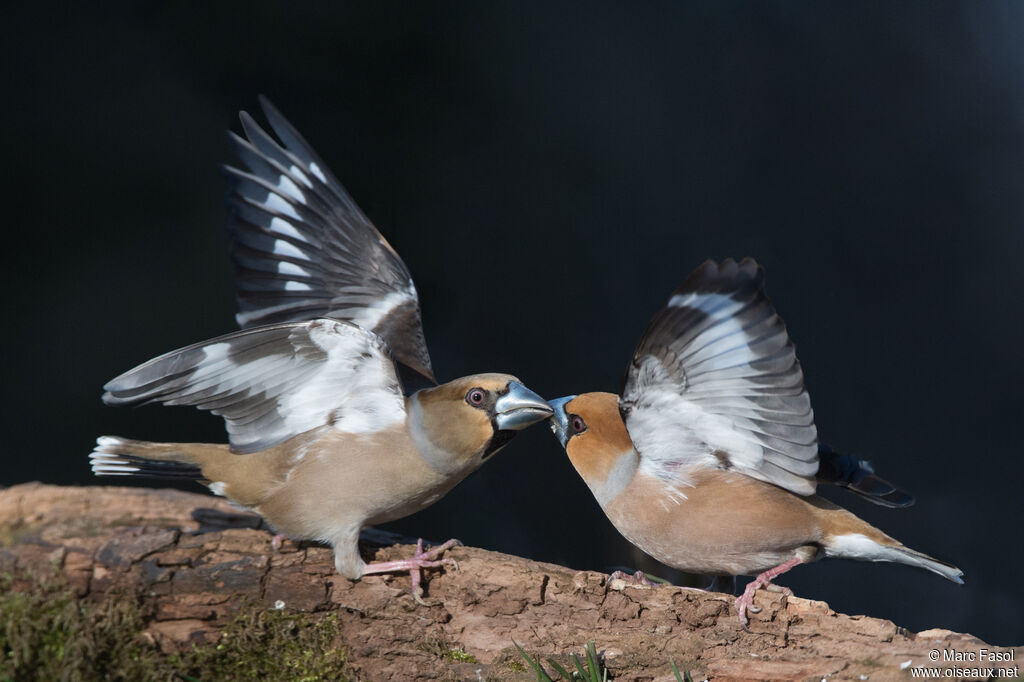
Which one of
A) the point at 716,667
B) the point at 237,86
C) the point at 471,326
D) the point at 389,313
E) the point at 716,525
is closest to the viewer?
the point at 716,667

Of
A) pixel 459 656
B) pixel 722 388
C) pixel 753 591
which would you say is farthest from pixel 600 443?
pixel 459 656

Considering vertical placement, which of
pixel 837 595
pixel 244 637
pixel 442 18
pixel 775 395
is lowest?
pixel 837 595

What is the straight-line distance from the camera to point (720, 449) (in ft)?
7.12

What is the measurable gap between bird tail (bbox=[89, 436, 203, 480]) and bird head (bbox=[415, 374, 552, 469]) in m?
0.65

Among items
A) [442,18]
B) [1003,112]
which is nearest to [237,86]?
[442,18]

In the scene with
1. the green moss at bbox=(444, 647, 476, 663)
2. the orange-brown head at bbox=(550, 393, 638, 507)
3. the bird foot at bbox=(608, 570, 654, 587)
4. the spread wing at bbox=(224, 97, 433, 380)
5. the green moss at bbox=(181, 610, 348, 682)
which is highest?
the spread wing at bbox=(224, 97, 433, 380)

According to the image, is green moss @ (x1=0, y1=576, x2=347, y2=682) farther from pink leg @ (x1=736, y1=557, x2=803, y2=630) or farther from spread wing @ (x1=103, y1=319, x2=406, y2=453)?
pink leg @ (x1=736, y1=557, x2=803, y2=630)

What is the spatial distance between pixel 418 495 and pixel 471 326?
3.84 feet

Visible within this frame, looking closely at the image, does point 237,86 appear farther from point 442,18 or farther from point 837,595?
point 837,595

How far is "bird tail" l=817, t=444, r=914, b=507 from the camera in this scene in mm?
2320

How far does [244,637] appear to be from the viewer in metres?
1.98

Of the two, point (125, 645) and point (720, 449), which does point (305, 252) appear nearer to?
point (125, 645)

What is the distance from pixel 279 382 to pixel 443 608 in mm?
699

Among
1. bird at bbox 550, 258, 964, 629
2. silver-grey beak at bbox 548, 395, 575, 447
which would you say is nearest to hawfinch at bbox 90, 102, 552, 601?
silver-grey beak at bbox 548, 395, 575, 447
